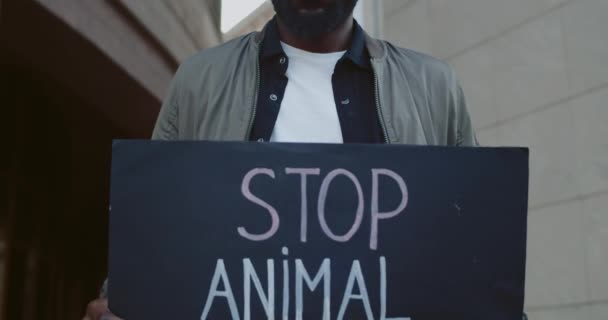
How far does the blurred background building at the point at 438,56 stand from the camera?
6.23 m

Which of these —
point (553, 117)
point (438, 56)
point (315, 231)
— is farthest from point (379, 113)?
point (438, 56)

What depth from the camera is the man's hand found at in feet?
5.21

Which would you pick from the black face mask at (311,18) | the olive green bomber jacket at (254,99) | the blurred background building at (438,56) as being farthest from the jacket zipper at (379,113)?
the blurred background building at (438,56)

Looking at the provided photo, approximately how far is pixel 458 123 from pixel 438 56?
596 centimetres

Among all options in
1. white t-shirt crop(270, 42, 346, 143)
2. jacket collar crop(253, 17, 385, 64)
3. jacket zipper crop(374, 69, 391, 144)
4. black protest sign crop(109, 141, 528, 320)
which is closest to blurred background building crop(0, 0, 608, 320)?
jacket collar crop(253, 17, 385, 64)

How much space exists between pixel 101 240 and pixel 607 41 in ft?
27.3

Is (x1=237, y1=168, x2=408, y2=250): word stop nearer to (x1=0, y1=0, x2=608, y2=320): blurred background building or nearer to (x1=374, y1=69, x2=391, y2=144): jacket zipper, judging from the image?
(x1=374, y1=69, x2=391, y2=144): jacket zipper

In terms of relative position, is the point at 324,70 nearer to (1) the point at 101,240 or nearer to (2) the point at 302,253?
(2) the point at 302,253

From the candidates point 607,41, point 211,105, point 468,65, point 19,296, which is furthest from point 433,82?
point 19,296

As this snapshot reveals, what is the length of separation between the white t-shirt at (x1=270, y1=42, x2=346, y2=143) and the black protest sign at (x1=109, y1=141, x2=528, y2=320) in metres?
0.19

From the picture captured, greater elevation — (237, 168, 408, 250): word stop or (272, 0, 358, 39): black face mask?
(272, 0, 358, 39): black face mask

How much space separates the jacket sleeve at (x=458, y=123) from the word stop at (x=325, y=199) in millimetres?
356

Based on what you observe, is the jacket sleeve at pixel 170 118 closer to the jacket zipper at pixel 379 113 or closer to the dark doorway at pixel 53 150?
the jacket zipper at pixel 379 113

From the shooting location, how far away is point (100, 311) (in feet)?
5.28
